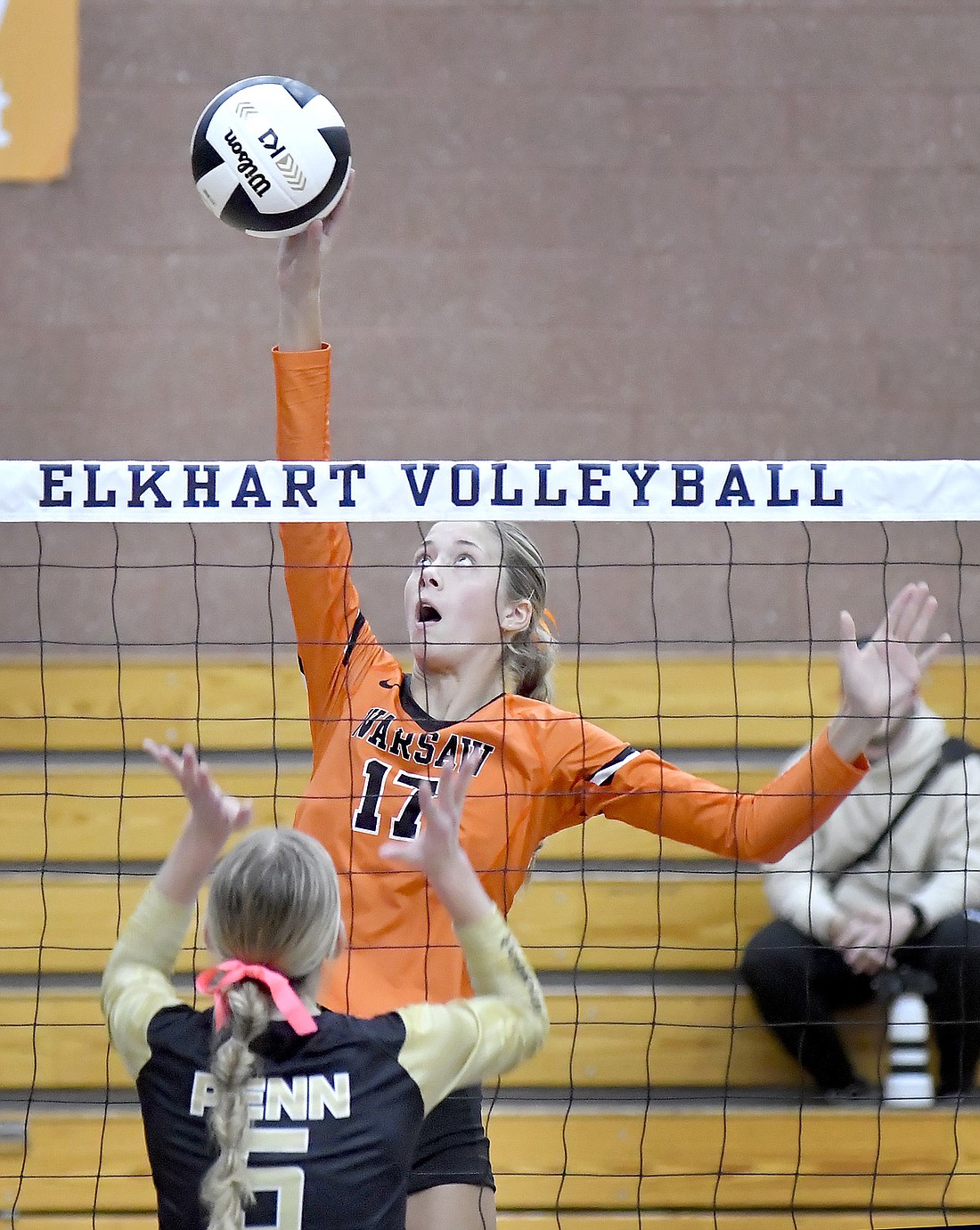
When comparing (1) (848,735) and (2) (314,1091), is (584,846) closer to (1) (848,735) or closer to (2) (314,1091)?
Result: (1) (848,735)

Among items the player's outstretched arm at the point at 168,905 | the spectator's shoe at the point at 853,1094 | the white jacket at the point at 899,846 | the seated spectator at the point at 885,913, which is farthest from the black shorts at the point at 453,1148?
the spectator's shoe at the point at 853,1094

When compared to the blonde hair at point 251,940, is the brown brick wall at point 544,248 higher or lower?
higher

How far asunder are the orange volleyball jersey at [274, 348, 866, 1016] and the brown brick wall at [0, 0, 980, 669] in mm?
1926

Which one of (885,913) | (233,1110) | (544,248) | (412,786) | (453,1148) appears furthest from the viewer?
(544,248)

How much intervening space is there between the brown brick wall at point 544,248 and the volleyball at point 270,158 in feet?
5.73

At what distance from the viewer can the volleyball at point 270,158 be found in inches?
107

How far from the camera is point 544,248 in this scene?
459 cm

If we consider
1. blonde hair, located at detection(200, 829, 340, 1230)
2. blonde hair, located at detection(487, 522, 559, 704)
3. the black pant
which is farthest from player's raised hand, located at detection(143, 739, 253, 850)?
the black pant

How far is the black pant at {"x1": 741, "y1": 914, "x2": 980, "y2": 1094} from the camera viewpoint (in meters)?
3.39

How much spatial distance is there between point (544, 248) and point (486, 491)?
224cm

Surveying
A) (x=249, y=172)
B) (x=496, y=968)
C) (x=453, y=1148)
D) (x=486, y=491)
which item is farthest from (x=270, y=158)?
(x=453, y=1148)

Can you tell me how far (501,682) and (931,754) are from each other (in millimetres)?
1425

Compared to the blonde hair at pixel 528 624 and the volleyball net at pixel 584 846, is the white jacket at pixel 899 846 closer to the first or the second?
the volleyball net at pixel 584 846

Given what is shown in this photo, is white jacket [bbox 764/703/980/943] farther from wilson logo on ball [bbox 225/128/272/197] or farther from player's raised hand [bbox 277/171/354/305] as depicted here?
wilson logo on ball [bbox 225/128/272/197]
